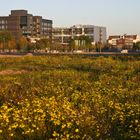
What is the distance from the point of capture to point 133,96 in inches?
444

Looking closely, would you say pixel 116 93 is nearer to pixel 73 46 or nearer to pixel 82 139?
pixel 82 139

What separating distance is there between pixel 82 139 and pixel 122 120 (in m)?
1.76

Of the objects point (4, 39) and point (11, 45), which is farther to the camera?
point (11, 45)

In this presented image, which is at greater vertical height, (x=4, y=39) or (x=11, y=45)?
(x=4, y=39)

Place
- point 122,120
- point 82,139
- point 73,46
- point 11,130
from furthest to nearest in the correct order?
point 73,46
point 122,120
point 11,130
point 82,139

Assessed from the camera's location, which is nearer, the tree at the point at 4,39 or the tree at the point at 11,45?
the tree at the point at 4,39

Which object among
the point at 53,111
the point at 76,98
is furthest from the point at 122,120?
the point at 76,98

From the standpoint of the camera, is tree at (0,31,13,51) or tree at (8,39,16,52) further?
tree at (8,39,16,52)

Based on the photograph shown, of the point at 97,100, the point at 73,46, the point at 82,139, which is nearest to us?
the point at 82,139

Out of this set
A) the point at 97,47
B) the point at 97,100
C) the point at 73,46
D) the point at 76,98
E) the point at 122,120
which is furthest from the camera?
the point at 97,47

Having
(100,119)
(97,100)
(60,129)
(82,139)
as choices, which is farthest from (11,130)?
(97,100)

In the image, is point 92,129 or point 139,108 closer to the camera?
point 92,129

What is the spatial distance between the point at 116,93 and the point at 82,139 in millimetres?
5525

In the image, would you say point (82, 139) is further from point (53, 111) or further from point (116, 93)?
point (116, 93)
